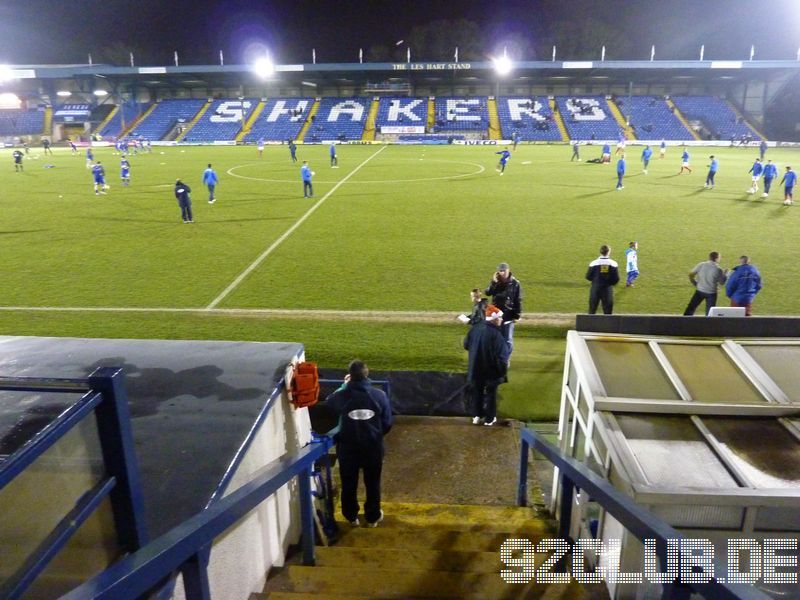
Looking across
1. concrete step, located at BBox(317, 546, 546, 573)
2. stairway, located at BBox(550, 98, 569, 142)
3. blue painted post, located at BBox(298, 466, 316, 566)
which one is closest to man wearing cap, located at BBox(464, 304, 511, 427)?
concrete step, located at BBox(317, 546, 546, 573)

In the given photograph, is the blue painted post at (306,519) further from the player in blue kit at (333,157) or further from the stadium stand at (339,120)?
the stadium stand at (339,120)

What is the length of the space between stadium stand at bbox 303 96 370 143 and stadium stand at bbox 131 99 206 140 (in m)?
15.7

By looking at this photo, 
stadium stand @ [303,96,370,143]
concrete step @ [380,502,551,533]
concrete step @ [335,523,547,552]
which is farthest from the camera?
stadium stand @ [303,96,370,143]

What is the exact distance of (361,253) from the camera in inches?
620

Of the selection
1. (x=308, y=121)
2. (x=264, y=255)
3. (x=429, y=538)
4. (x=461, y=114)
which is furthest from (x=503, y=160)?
(x=308, y=121)

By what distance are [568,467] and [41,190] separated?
3126cm

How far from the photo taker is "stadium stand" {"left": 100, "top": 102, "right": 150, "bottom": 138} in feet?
212

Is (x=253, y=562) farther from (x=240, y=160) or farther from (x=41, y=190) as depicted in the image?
(x=240, y=160)

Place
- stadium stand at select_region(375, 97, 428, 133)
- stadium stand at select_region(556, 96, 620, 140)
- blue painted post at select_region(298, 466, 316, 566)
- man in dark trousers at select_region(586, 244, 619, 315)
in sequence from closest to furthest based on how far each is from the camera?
1. blue painted post at select_region(298, 466, 316, 566)
2. man in dark trousers at select_region(586, 244, 619, 315)
3. stadium stand at select_region(556, 96, 620, 140)
4. stadium stand at select_region(375, 97, 428, 133)

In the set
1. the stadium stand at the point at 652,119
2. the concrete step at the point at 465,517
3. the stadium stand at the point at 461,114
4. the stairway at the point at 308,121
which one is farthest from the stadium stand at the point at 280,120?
the concrete step at the point at 465,517

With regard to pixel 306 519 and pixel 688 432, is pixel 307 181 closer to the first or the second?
pixel 306 519

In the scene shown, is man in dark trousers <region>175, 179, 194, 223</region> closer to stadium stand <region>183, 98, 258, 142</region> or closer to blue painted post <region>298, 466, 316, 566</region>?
blue painted post <region>298, 466, 316, 566</region>

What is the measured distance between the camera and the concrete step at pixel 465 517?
476 cm

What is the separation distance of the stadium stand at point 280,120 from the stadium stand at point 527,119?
22.7 meters
